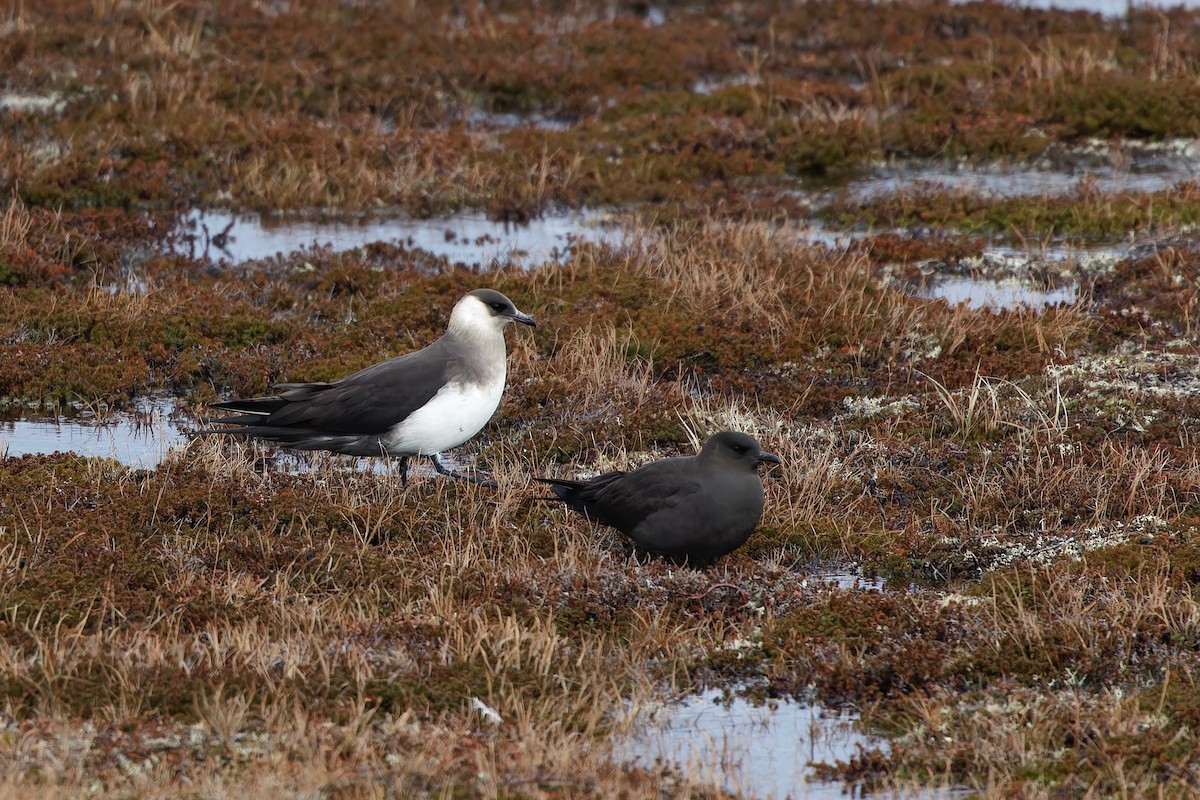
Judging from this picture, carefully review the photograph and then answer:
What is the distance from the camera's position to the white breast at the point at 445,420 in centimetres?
715

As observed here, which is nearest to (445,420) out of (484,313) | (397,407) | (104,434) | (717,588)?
(397,407)

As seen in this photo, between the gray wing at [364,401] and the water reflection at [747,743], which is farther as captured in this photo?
the gray wing at [364,401]

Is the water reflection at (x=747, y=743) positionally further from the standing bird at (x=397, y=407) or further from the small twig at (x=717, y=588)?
the standing bird at (x=397, y=407)

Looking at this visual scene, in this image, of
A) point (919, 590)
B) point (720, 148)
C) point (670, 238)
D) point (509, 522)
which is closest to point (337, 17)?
point (720, 148)

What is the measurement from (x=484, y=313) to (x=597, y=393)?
1100mm

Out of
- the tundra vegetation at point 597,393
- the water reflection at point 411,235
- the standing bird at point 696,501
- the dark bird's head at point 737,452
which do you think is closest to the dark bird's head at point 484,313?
the tundra vegetation at point 597,393

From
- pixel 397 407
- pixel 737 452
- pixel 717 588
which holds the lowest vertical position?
pixel 717 588

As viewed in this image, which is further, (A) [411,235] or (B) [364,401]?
(A) [411,235]

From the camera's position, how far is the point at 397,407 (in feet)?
23.5

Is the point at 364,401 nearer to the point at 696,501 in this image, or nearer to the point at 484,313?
Answer: the point at 484,313

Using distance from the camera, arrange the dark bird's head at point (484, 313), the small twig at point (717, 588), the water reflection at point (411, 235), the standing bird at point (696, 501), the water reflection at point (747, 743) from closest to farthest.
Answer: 1. the water reflection at point (747, 743)
2. the small twig at point (717, 588)
3. the standing bird at point (696, 501)
4. the dark bird's head at point (484, 313)
5. the water reflection at point (411, 235)

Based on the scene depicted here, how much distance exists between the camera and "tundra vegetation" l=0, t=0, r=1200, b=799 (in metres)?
5.07

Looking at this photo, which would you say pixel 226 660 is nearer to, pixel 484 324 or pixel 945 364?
pixel 484 324

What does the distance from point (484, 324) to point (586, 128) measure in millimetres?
7061
